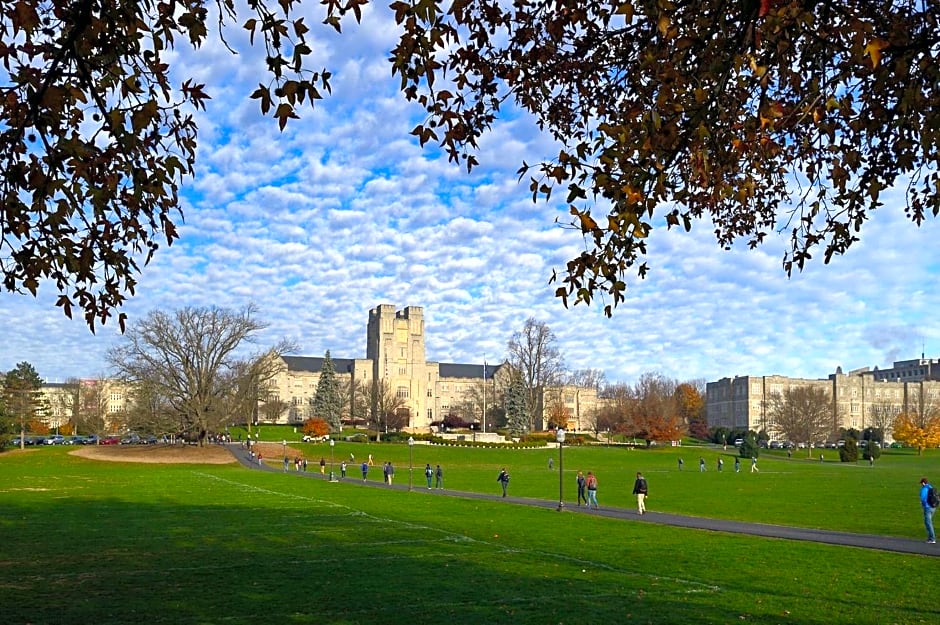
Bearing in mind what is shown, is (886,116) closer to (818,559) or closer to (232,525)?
(818,559)

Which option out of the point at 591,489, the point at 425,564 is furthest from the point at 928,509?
the point at 425,564

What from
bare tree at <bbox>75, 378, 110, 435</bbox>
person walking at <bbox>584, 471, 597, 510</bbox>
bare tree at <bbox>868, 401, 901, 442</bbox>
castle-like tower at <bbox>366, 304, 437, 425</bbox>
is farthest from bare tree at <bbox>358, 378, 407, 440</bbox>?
person walking at <bbox>584, 471, 597, 510</bbox>

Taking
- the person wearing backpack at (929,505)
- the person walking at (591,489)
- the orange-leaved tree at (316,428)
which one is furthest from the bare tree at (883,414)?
the person wearing backpack at (929,505)

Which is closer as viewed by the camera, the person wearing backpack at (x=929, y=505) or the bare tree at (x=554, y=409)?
the person wearing backpack at (x=929, y=505)

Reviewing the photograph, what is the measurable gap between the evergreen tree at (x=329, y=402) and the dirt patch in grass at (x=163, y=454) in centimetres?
4480

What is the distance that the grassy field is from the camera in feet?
39.0

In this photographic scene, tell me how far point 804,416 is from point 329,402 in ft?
217

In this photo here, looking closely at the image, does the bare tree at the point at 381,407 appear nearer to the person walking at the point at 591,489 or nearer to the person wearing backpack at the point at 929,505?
the person walking at the point at 591,489

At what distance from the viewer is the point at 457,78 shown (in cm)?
757

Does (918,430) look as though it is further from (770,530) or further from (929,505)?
(770,530)

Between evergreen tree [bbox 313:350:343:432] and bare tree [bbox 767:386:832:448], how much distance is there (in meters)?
62.7

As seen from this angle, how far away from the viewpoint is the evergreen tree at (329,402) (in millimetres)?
118312

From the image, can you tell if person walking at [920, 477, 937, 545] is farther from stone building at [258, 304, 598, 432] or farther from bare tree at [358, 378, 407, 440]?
stone building at [258, 304, 598, 432]

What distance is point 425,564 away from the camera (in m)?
16.1
